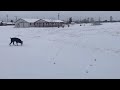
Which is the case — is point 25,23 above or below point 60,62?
above

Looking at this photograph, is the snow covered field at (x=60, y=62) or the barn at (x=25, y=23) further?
the barn at (x=25, y=23)

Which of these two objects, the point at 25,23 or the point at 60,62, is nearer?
the point at 60,62

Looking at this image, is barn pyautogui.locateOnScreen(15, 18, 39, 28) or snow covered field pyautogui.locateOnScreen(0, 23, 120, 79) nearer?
snow covered field pyautogui.locateOnScreen(0, 23, 120, 79)

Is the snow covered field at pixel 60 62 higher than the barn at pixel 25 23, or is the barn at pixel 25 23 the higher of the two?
the barn at pixel 25 23

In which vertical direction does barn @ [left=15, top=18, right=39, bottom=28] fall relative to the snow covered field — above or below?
above
